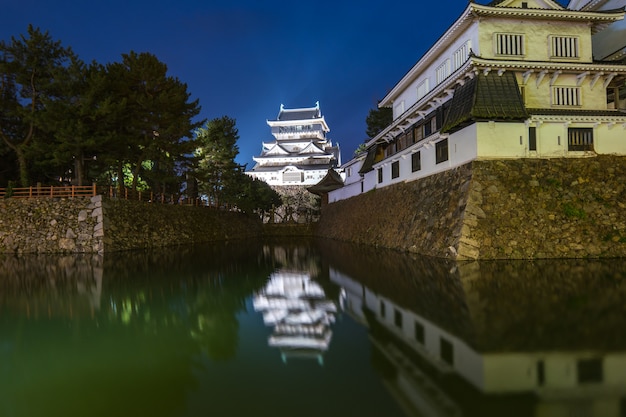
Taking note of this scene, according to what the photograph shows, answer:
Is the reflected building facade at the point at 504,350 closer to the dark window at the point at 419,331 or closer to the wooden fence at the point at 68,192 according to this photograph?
the dark window at the point at 419,331

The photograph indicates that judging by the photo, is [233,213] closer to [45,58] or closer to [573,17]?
[45,58]

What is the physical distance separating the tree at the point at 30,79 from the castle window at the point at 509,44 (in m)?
24.1

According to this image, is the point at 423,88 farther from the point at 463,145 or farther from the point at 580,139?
the point at 580,139

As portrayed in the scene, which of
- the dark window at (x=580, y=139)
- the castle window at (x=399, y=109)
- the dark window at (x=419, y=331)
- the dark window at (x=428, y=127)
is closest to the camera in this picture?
the dark window at (x=419, y=331)

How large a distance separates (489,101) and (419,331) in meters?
12.3

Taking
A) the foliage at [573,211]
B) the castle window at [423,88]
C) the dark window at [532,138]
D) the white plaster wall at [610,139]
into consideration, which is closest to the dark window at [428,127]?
the castle window at [423,88]

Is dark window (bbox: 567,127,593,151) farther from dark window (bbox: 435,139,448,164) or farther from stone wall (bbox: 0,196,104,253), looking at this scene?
stone wall (bbox: 0,196,104,253)

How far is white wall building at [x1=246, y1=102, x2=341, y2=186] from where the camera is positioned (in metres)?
56.4

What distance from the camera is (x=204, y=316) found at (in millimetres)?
7359

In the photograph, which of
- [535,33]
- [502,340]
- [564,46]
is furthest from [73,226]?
[564,46]

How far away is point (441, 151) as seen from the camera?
18281 mm

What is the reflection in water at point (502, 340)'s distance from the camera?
3.73 m

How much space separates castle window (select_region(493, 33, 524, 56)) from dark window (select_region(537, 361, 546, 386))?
15959 millimetres

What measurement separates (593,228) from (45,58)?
3106cm
